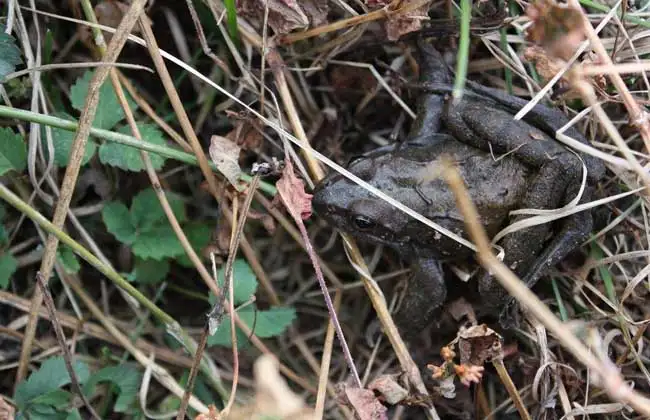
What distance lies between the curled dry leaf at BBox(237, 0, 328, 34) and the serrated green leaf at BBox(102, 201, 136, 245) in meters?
0.97

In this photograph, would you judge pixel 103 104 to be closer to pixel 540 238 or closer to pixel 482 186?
pixel 482 186

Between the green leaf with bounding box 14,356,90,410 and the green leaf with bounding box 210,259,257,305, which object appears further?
the green leaf with bounding box 210,259,257,305

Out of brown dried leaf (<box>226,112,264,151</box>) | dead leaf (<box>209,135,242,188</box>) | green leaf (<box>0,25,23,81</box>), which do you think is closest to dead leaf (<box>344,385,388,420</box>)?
dead leaf (<box>209,135,242,188</box>)

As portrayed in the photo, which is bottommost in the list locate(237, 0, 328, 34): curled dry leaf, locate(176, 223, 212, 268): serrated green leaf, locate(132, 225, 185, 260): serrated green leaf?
locate(176, 223, 212, 268): serrated green leaf

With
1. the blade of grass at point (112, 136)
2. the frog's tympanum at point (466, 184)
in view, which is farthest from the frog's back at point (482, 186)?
the blade of grass at point (112, 136)

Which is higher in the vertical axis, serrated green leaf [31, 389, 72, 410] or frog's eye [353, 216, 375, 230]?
frog's eye [353, 216, 375, 230]

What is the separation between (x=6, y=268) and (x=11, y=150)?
1.64ft

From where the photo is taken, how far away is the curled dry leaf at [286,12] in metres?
2.64

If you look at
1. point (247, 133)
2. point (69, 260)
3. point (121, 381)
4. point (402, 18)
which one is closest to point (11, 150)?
point (69, 260)

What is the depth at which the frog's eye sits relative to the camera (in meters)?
2.82

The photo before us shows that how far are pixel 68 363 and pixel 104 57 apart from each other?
115cm

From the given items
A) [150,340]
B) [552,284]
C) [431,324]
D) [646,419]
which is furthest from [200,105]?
[646,419]

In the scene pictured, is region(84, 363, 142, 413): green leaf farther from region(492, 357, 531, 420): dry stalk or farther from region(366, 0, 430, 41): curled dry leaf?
region(366, 0, 430, 41): curled dry leaf

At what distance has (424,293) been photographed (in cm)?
296
